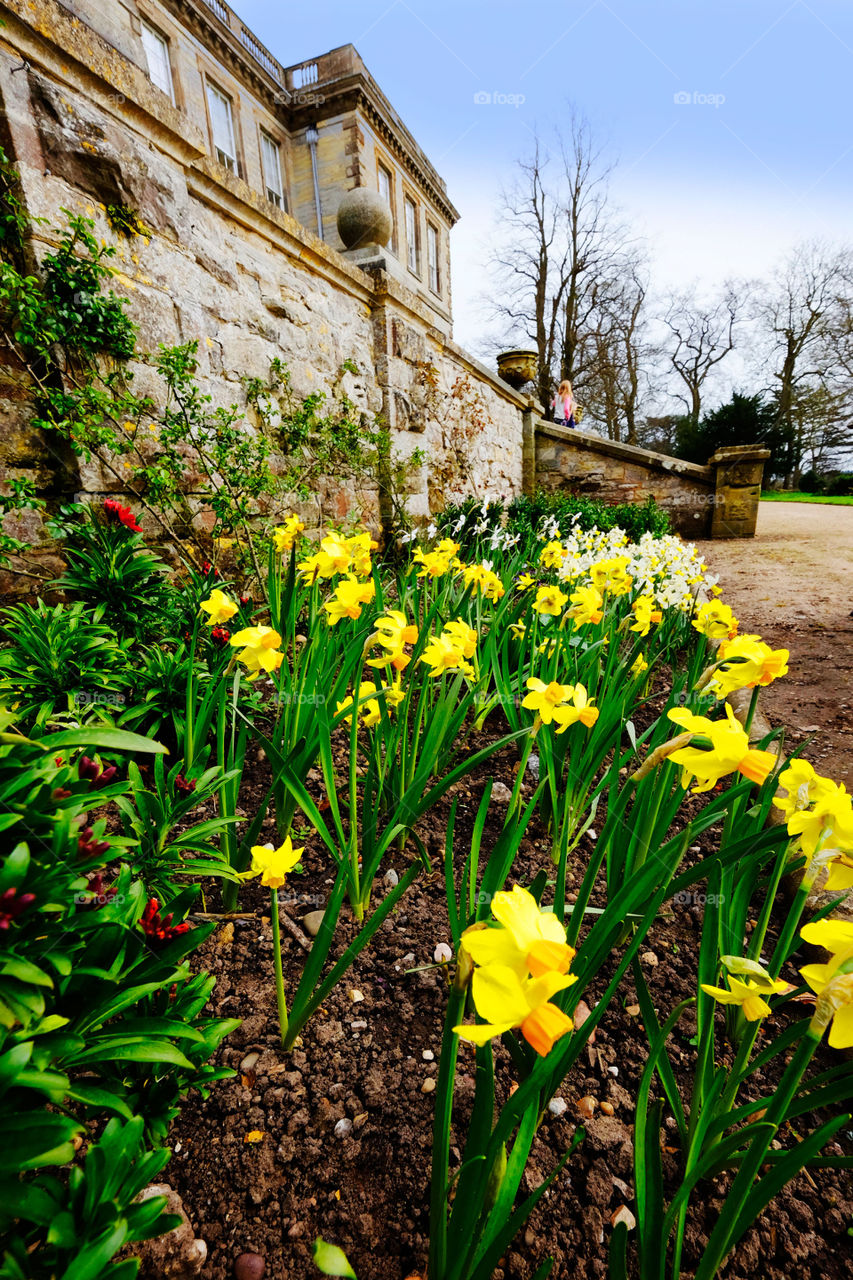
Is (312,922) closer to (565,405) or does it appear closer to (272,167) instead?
(565,405)

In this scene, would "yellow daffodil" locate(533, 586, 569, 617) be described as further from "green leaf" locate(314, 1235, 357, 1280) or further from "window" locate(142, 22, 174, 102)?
"window" locate(142, 22, 174, 102)

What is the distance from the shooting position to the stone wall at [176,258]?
2.26 m

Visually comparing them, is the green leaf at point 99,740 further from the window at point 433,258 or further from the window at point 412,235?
the window at point 433,258

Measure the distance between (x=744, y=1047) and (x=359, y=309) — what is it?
505 cm

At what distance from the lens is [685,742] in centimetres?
81

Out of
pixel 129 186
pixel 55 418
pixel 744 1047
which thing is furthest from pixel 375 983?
pixel 129 186

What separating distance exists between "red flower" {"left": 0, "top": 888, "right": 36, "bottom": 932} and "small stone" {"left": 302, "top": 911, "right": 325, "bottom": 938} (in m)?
0.86

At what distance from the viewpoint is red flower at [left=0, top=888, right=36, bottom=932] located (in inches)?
20.2

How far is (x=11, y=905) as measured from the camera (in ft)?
1.70

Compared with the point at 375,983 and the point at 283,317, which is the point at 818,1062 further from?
the point at 283,317

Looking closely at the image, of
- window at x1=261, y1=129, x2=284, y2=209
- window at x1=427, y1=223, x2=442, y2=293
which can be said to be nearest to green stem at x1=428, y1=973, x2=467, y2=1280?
window at x1=261, y1=129, x2=284, y2=209

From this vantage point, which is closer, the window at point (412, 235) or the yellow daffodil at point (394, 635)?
the yellow daffodil at point (394, 635)

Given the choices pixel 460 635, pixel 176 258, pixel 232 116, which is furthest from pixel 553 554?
pixel 232 116

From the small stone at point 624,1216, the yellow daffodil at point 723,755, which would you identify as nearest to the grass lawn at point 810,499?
the yellow daffodil at point 723,755
